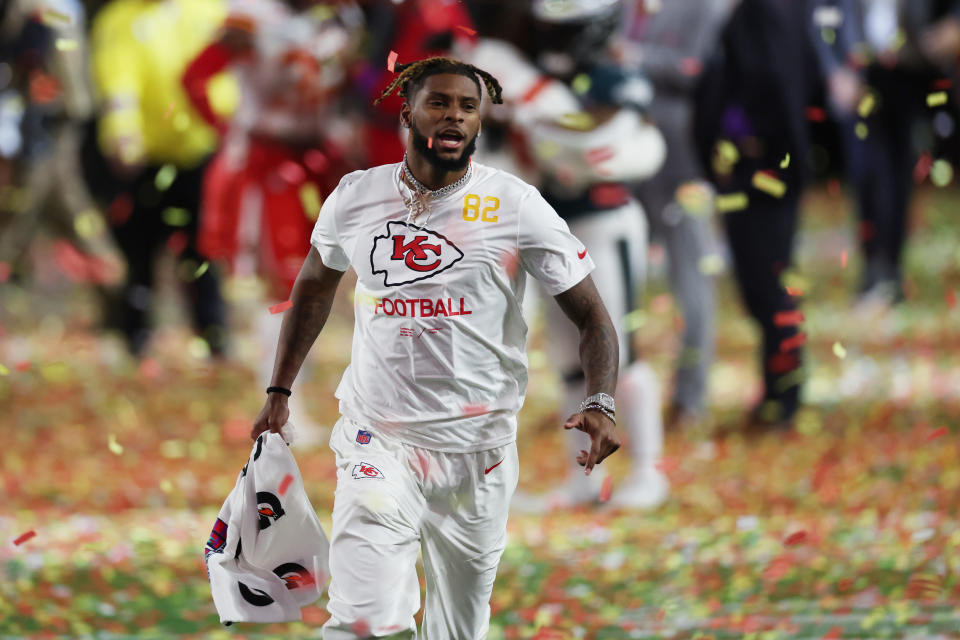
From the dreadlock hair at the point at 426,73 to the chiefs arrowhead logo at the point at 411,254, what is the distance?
0.32 m

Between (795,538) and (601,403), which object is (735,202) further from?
(601,403)

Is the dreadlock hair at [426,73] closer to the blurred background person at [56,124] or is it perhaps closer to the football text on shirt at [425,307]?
the football text on shirt at [425,307]

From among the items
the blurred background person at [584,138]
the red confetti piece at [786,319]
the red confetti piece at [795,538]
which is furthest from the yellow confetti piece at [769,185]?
the red confetti piece at [795,538]

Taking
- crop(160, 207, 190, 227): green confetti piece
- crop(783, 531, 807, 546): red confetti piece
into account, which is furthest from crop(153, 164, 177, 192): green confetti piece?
crop(783, 531, 807, 546): red confetti piece

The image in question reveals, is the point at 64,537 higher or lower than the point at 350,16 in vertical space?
lower

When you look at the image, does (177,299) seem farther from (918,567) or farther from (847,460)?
(918,567)

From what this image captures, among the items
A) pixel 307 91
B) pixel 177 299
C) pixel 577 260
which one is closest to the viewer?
pixel 577 260

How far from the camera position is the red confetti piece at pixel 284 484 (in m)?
3.79

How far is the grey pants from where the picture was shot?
27.8ft

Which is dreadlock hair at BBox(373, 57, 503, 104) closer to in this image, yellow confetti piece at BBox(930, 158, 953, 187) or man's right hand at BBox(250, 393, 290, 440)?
man's right hand at BBox(250, 393, 290, 440)

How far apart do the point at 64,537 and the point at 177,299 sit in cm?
753

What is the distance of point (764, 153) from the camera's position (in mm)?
8227

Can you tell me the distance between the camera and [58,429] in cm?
873

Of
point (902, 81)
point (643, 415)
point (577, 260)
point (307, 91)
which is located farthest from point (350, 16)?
point (902, 81)
